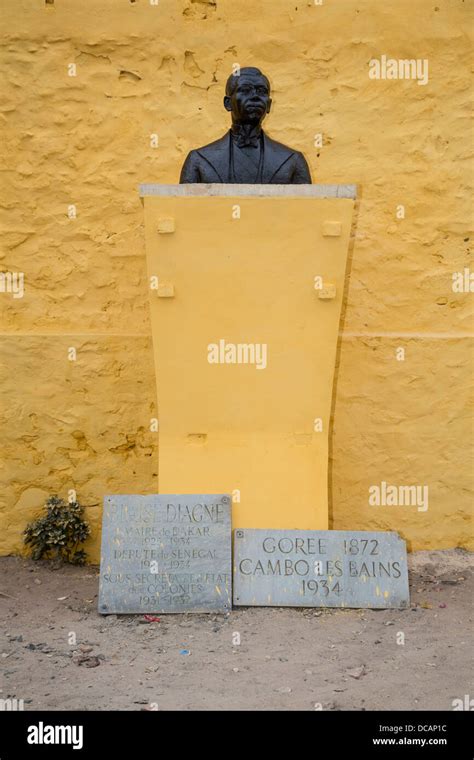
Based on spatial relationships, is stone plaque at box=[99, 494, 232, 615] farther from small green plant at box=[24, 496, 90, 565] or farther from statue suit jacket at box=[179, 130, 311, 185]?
statue suit jacket at box=[179, 130, 311, 185]

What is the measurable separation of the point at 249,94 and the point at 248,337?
1.30m

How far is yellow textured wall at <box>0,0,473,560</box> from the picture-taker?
563cm

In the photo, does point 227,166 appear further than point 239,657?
Yes

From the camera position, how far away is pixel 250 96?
4656mm

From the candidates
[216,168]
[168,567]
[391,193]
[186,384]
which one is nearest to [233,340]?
[186,384]

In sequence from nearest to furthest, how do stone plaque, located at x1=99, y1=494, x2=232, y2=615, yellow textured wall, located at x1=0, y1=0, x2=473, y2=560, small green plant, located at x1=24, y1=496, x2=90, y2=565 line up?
stone plaque, located at x1=99, y1=494, x2=232, y2=615, small green plant, located at x1=24, y1=496, x2=90, y2=565, yellow textured wall, located at x1=0, y1=0, x2=473, y2=560

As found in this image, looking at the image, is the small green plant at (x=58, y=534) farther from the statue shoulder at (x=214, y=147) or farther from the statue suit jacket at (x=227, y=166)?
the statue shoulder at (x=214, y=147)

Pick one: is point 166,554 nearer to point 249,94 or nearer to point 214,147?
point 214,147

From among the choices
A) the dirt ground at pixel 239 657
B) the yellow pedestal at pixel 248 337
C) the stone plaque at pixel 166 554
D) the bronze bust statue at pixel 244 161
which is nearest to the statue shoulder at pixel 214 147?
the bronze bust statue at pixel 244 161

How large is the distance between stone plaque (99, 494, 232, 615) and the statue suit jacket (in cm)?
175

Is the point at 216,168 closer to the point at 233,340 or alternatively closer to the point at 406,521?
the point at 233,340

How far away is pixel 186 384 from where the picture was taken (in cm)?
483

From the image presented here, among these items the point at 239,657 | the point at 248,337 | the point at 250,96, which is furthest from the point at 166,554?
the point at 250,96

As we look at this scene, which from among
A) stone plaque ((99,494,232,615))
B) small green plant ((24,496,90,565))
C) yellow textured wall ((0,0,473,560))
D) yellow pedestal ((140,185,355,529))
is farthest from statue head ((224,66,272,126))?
small green plant ((24,496,90,565))
